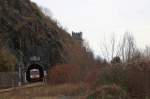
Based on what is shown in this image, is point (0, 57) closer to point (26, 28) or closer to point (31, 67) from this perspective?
point (26, 28)

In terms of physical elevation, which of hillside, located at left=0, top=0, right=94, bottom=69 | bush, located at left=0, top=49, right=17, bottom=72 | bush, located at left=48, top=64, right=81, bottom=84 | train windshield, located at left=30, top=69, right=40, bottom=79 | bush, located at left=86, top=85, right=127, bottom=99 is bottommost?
bush, located at left=86, top=85, right=127, bottom=99

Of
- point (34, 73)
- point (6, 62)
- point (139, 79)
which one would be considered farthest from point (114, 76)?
point (6, 62)

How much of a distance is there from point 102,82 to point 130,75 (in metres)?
3.19

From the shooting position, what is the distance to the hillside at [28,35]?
67625 millimetres

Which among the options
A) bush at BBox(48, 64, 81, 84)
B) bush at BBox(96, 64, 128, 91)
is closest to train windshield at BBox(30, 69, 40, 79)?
bush at BBox(96, 64, 128, 91)

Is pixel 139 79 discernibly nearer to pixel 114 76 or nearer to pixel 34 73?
pixel 114 76

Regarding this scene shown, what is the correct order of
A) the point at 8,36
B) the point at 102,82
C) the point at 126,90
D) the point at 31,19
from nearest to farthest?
the point at 126,90 < the point at 102,82 < the point at 8,36 < the point at 31,19

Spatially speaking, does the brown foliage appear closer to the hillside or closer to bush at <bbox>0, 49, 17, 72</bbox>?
bush at <bbox>0, 49, 17, 72</bbox>

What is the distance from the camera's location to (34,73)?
8281mm

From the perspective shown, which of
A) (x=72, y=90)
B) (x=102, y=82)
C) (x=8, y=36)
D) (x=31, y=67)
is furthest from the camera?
(x=8, y=36)

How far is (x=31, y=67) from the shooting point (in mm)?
8336

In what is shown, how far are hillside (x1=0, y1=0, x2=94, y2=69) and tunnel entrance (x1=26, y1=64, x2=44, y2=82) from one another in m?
55.4

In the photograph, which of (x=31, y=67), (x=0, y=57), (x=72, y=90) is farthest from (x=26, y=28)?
(x=31, y=67)

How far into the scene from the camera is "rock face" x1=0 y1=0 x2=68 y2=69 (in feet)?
222
